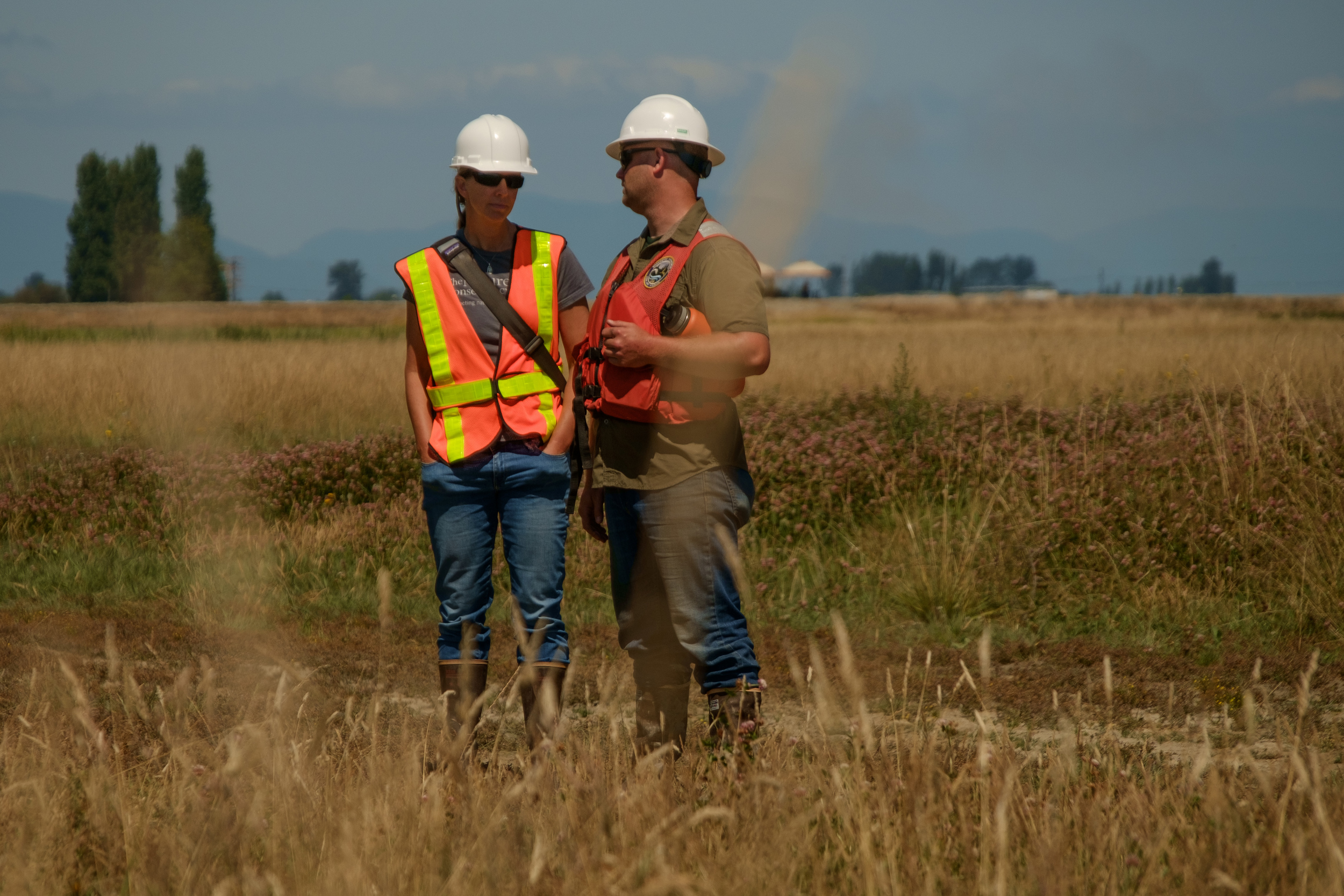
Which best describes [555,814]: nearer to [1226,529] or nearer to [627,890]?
[627,890]

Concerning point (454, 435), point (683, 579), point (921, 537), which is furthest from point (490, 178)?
point (921, 537)

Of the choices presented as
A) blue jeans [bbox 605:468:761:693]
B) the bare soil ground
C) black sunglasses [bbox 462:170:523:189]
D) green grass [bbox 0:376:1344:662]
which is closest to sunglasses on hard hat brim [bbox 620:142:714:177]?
black sunglasses [bbox 462:170:523:189]

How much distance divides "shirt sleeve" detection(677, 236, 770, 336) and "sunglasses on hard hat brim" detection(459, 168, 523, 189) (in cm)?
72

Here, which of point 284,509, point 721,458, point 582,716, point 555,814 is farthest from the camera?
point 284,509

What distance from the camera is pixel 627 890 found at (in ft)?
7.02

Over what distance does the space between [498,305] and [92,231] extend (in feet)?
227

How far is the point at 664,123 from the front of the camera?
3.27 metres

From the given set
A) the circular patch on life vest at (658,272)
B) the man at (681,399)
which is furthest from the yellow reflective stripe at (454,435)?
the circular patch on life vest at (658,272)

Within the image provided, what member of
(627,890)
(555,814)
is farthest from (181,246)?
(627,890)

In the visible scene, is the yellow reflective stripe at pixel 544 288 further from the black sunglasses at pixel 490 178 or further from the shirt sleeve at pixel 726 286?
the shirt sleeve at pixel 726 286

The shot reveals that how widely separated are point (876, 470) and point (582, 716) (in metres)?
3.75

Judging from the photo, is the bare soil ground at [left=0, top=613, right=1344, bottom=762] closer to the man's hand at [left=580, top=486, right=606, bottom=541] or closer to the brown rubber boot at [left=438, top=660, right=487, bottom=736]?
the brown rubber boot at [left=438, top=660, right=487, bottom=736]

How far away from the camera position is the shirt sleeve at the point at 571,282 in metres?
3.76

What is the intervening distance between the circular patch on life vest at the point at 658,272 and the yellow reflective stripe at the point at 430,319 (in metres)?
0.71
